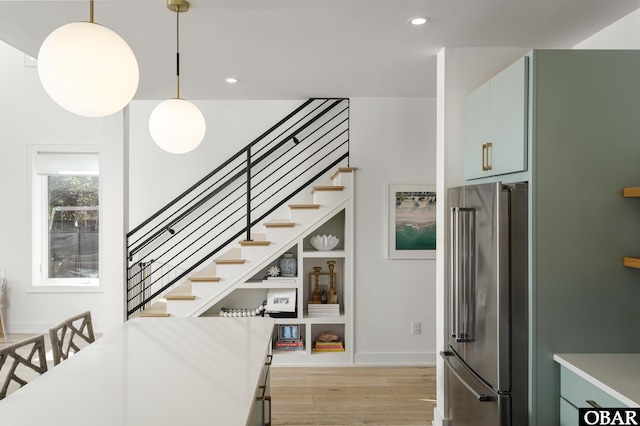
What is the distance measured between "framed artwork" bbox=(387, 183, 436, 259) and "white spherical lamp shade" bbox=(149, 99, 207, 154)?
2.76 meters

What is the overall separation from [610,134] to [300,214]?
9.67 ft

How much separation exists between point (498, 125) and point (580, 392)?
138 cm

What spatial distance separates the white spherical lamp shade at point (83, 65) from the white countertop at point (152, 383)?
1.00m

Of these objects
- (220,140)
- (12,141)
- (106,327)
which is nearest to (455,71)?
(220,140)

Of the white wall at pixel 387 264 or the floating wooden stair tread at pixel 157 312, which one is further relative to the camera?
the white wall at pixel 387 264

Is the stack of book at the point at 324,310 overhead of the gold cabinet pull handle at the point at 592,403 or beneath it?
beneath

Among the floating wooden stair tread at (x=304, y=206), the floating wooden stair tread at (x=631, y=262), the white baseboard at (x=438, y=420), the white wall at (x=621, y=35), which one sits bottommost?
the white baseboard at (x=438, y=420)

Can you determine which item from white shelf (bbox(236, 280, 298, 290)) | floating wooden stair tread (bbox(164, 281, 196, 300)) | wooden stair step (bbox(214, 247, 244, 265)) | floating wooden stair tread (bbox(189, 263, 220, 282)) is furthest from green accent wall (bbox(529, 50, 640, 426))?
floating wooden stair tread (bbox(164, 281, 196, 300))

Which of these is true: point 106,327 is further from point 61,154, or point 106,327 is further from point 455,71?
point 455,71

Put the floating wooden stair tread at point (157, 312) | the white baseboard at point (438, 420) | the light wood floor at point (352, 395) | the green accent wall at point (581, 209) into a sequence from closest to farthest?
the green accent wall at point (581, 209) → the white baseboard at point (438, 420) → the light wood floor at point (352, 395) → the floating wooden stair tread at point (157, 312)

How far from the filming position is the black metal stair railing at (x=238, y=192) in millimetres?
5008

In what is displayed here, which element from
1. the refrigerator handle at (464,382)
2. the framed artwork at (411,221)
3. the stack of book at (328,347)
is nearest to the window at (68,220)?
the stack of book at (328,347)

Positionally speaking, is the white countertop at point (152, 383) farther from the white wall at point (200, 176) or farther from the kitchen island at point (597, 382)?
the white wall at point (200, 176)

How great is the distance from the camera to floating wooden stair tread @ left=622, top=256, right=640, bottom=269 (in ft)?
6.91
